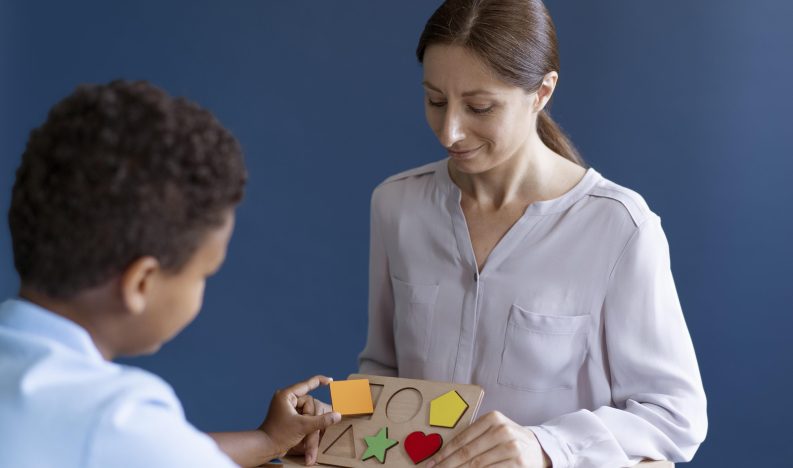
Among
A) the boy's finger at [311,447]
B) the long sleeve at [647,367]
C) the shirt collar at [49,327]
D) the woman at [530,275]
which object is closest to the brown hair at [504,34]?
the woman at [530,275]

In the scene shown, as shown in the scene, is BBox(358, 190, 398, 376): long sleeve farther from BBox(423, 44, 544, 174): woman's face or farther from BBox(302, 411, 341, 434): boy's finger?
BBox(302, 411, 341, 434): boy's finger

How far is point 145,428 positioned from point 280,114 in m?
2.25

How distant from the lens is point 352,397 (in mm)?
1373

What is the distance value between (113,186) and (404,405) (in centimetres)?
68

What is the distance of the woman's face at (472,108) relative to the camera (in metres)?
1.50

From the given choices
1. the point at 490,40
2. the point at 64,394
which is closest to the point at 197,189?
the point at 64,394

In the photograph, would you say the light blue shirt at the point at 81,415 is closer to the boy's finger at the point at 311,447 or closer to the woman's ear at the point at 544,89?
the boy's finger at the point at 311,447

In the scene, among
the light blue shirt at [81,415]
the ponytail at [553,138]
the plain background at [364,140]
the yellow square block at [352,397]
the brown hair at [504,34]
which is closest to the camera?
the light blue shirt at [81,415]

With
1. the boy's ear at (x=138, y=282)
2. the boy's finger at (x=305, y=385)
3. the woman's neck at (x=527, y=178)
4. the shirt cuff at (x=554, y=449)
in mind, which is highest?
the boy's ear at (x=138, y=282)

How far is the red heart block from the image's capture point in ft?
4.20

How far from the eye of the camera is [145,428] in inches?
29.6

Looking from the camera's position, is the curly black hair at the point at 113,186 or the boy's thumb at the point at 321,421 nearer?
the curly black hair at the point at 113,186

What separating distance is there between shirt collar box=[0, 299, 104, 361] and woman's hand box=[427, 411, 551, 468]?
57 cm

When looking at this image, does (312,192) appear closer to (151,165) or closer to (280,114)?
(280,114)
